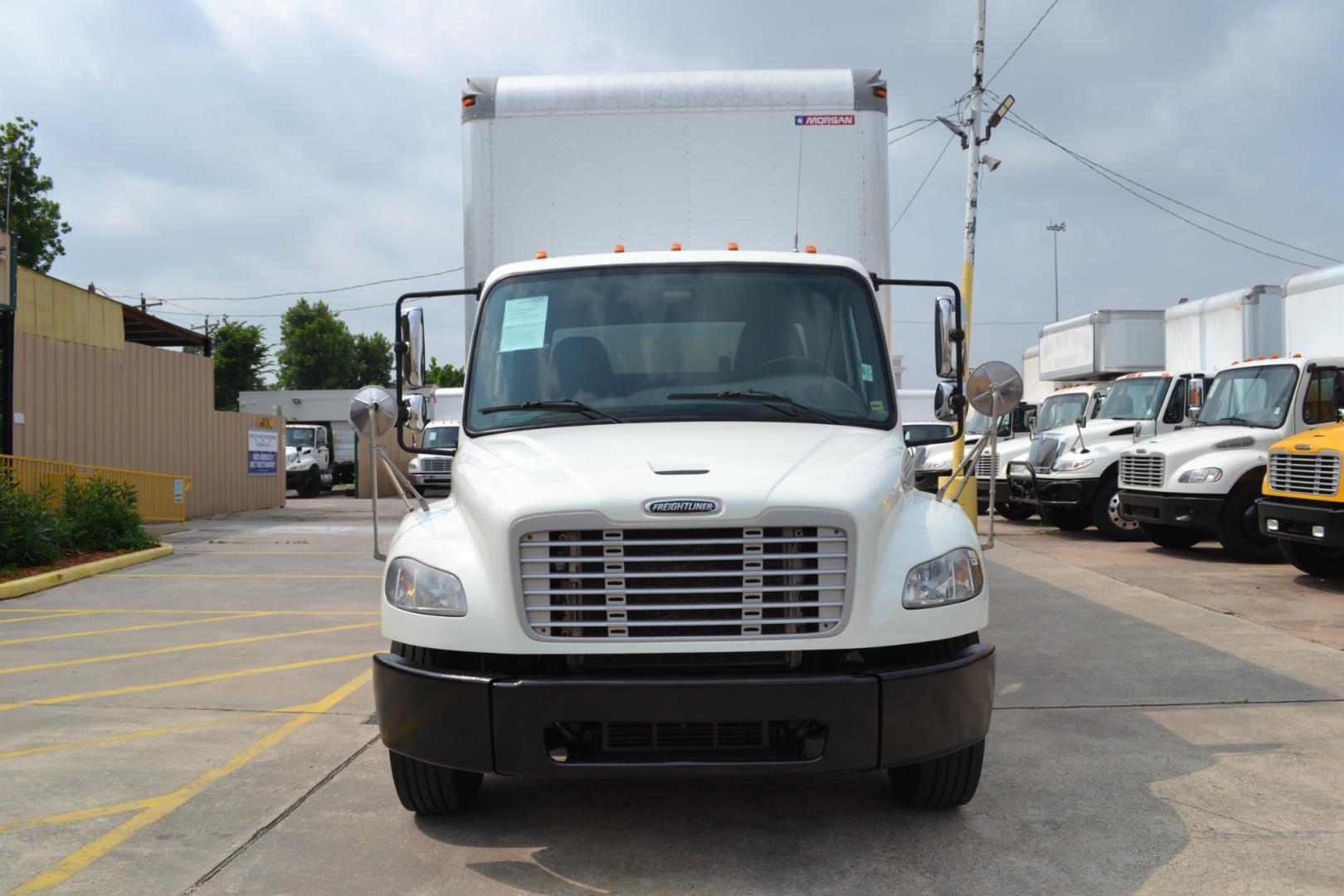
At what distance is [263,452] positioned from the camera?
25.0 m

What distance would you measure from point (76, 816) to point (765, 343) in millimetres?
3306

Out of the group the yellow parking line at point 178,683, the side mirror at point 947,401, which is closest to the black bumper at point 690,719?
the side mirror at point 947,401

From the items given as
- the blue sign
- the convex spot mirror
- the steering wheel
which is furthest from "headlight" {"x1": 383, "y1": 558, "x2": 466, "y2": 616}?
the blue sign

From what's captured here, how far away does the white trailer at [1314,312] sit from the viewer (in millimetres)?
12828

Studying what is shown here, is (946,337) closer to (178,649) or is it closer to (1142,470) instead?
(178,649)

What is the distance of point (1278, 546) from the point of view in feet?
41.2

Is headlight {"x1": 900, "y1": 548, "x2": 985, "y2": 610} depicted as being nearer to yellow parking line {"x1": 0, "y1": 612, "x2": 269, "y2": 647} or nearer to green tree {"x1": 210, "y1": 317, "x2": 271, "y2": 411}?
yellow parking line {"x1": 0, "y1": 612, "x2": 269, "y2": 647}

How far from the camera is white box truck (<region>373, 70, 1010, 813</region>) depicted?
147 inches

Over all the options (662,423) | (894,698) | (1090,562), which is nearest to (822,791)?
(894,698)

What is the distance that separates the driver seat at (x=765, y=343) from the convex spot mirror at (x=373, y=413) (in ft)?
5.13

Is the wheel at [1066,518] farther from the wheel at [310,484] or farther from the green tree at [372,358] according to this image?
the green tree at [372,358]

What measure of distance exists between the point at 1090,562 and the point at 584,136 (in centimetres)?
852

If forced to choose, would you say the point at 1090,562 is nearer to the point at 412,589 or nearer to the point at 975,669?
the point at 975,669

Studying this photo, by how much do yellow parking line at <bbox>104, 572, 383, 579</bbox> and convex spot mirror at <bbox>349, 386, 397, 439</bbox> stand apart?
726cm
